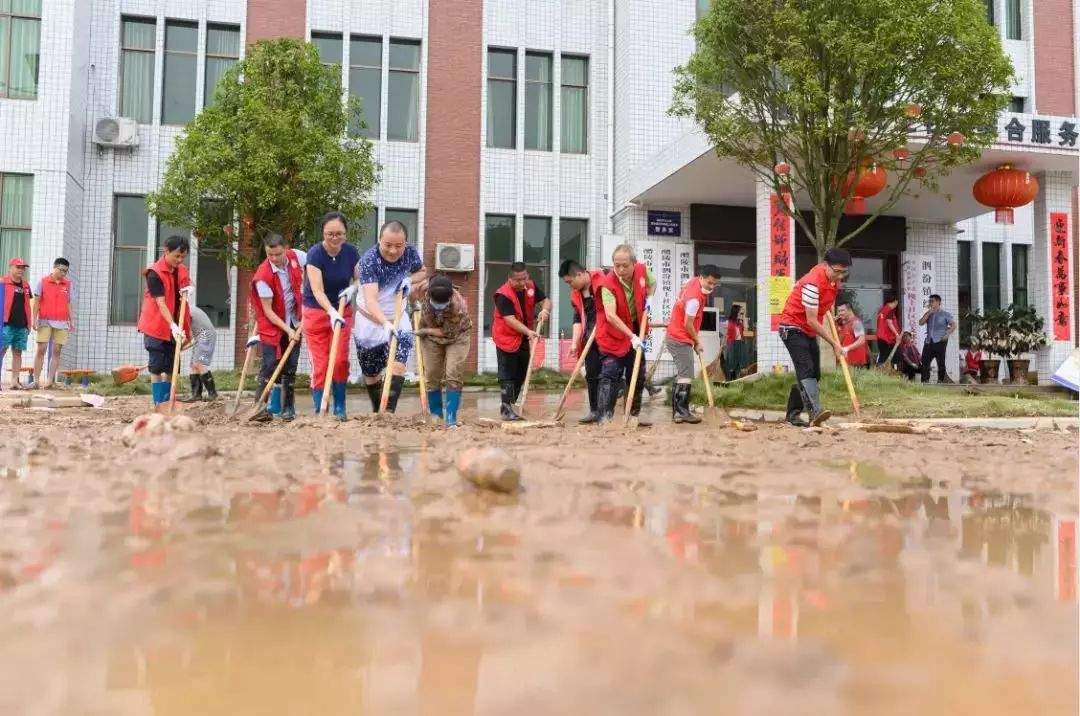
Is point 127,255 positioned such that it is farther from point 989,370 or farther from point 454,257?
point 989,370

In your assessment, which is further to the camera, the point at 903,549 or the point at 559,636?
the point at 903,549

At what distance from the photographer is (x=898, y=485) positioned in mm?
2811

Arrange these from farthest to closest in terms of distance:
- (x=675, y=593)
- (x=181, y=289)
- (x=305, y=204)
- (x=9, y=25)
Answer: (x=9, y=25)
(x=305, y=204)
(x=181, y=289)
(x=675, y=593)

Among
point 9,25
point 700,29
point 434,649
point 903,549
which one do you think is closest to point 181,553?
point 434,649

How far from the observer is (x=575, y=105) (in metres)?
17.3

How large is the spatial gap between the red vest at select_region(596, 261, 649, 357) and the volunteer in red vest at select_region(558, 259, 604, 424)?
0.14 m

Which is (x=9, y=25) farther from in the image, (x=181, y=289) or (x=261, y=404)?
(x=261, y=404)

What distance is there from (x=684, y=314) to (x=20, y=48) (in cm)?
1358

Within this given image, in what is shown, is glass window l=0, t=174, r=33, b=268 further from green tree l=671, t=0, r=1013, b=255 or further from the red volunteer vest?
the red volunteer vest

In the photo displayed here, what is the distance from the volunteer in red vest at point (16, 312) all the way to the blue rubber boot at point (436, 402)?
281 inches

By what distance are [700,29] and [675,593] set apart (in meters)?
9.73

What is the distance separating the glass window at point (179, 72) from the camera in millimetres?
15773

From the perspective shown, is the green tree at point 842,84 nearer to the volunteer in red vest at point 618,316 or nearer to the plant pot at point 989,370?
the volunteer in red vest at point 618,316

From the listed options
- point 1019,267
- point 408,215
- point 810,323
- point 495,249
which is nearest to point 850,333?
point 810,323
